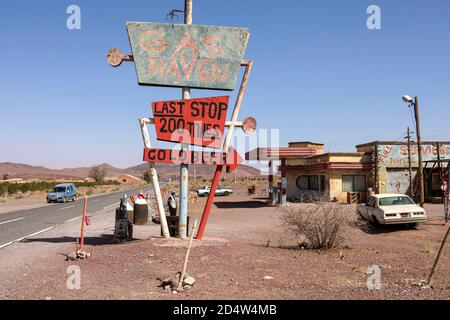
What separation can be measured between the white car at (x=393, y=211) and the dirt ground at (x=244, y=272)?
254cm

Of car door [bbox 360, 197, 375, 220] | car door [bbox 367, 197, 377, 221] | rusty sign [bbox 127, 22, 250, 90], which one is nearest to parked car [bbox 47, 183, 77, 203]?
car door [bbox 360, 197, 375, 220]

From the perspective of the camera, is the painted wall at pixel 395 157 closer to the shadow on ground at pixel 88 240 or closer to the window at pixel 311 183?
the window at pixel 311 183

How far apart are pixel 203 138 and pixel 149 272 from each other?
4719 mm

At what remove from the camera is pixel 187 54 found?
11992 millimetres

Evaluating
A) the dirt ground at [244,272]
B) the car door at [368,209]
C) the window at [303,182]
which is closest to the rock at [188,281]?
the dirt ground at [244,272]

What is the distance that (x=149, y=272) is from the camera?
8531 millimetres

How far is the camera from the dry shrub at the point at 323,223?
38.1ft

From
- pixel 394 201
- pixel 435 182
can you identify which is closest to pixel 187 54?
pixel 394 201

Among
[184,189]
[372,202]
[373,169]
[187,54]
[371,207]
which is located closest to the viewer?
[187,54]

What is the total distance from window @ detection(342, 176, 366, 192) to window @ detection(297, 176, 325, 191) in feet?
5.69

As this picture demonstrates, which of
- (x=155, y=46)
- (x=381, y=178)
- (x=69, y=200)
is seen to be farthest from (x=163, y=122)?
(x=69, y=200)

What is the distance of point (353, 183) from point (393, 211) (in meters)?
17.8

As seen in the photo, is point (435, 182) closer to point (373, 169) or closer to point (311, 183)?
point (373, 169)

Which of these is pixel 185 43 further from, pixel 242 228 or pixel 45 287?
pixel 242 228
